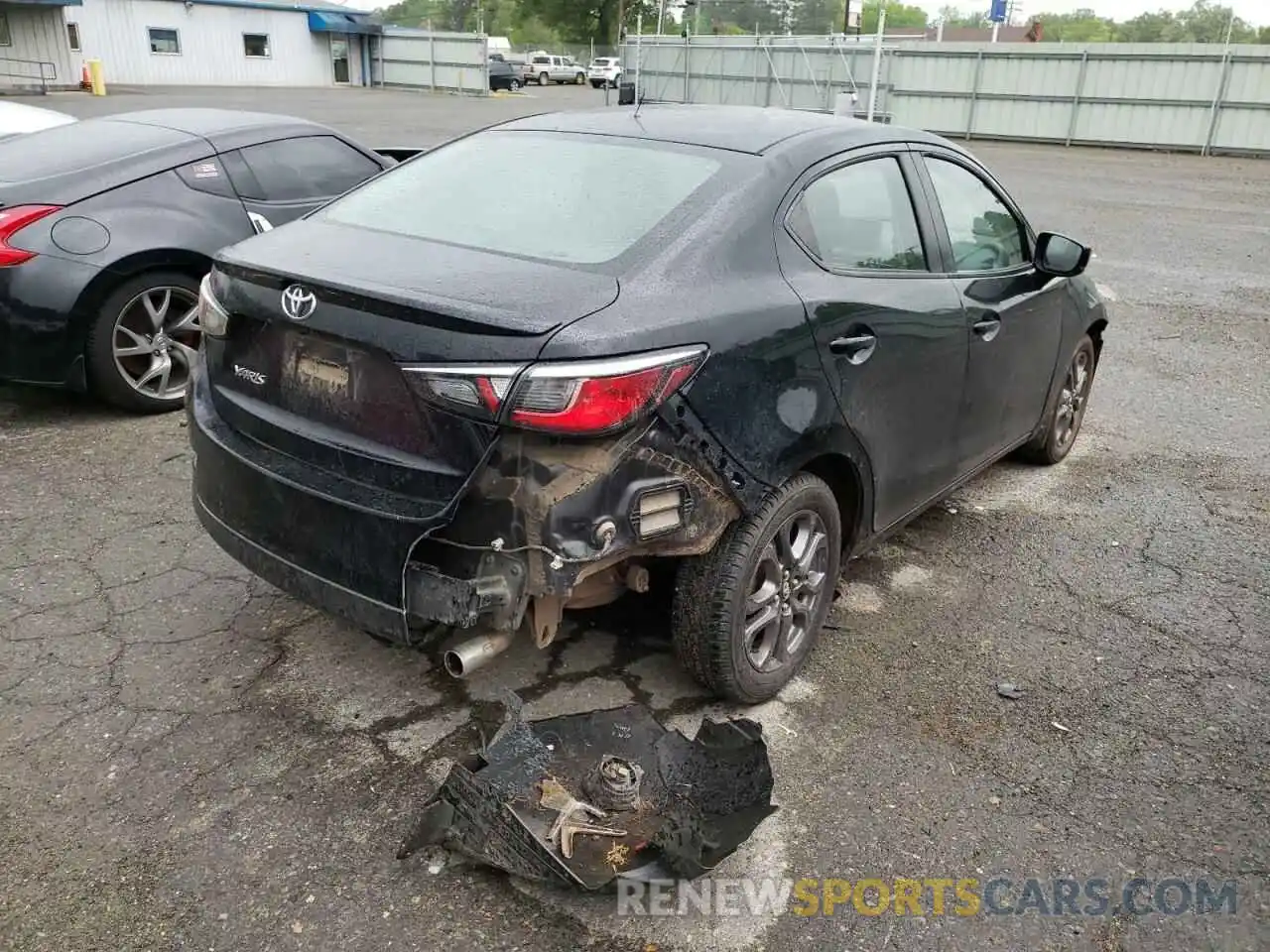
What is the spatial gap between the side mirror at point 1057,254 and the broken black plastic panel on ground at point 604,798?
249 centimetres

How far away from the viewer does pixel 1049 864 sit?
104 inches

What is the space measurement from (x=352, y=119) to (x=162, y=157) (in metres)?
22.0

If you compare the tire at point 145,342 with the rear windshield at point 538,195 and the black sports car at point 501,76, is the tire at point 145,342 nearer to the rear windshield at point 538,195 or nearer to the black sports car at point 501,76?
the rear windshield at point 538,195

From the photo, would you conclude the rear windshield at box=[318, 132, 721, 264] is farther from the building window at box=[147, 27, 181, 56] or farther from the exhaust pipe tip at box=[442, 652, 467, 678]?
the building window at box=[147, 27, 181, 56]

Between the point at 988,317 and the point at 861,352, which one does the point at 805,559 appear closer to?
the point at 861,352

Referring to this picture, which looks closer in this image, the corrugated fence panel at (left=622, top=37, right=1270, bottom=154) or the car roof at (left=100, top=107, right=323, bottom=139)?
the car roof at (left=100, top=107, right=323, bottom=139)

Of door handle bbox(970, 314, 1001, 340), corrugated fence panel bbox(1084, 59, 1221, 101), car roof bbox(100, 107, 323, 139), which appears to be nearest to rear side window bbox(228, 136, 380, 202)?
car roof bbox(100, 107, 323, 139)

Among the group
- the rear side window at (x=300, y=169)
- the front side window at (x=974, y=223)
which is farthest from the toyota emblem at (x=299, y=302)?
the rear side window at (x=300, y=169)

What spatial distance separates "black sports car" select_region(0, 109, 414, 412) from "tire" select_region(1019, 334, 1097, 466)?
14.2 feet

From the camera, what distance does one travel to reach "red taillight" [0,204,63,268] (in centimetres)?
496

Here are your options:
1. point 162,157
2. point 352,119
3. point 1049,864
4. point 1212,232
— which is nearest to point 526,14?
point 352,119

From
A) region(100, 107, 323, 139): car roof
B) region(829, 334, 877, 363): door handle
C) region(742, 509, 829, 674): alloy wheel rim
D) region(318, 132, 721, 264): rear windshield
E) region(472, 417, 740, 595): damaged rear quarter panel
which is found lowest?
region(742, 509, 829, 674): alloy wheel rim

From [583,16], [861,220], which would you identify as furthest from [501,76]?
[861,220]

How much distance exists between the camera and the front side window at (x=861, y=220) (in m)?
3.23
